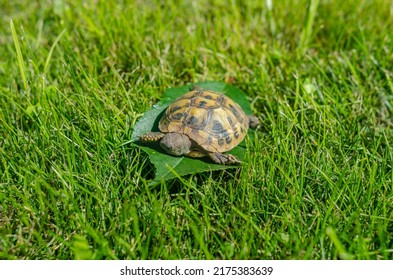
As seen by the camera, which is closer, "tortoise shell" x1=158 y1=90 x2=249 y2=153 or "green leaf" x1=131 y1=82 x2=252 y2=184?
"green leaf" x1=131 y1=82 x2=252 y2=184

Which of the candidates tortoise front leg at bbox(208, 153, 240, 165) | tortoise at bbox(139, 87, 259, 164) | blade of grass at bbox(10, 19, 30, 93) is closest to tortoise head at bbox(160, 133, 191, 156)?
tortoise at bbox(139, 87, 259, 164)

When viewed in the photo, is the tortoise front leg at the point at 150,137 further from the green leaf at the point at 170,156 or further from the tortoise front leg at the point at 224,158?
the tortoise front leg at the point at 224,158

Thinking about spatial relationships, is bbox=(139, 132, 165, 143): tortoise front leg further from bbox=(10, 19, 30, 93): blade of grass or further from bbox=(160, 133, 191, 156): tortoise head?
bbox=(10, 19, 30, 93): blade of grass

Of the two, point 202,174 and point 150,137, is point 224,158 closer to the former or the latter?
point 202,174

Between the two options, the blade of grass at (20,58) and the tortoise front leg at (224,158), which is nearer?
the tortoise front leg at (224,158)

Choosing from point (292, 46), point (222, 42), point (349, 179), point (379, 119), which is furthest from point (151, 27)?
point (349, 179)

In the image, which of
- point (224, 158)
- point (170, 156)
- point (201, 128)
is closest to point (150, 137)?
point (170, 156)

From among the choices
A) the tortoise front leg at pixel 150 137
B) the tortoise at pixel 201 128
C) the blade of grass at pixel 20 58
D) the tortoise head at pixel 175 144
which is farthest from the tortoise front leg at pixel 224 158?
the blade of grass at pixel 20 58
